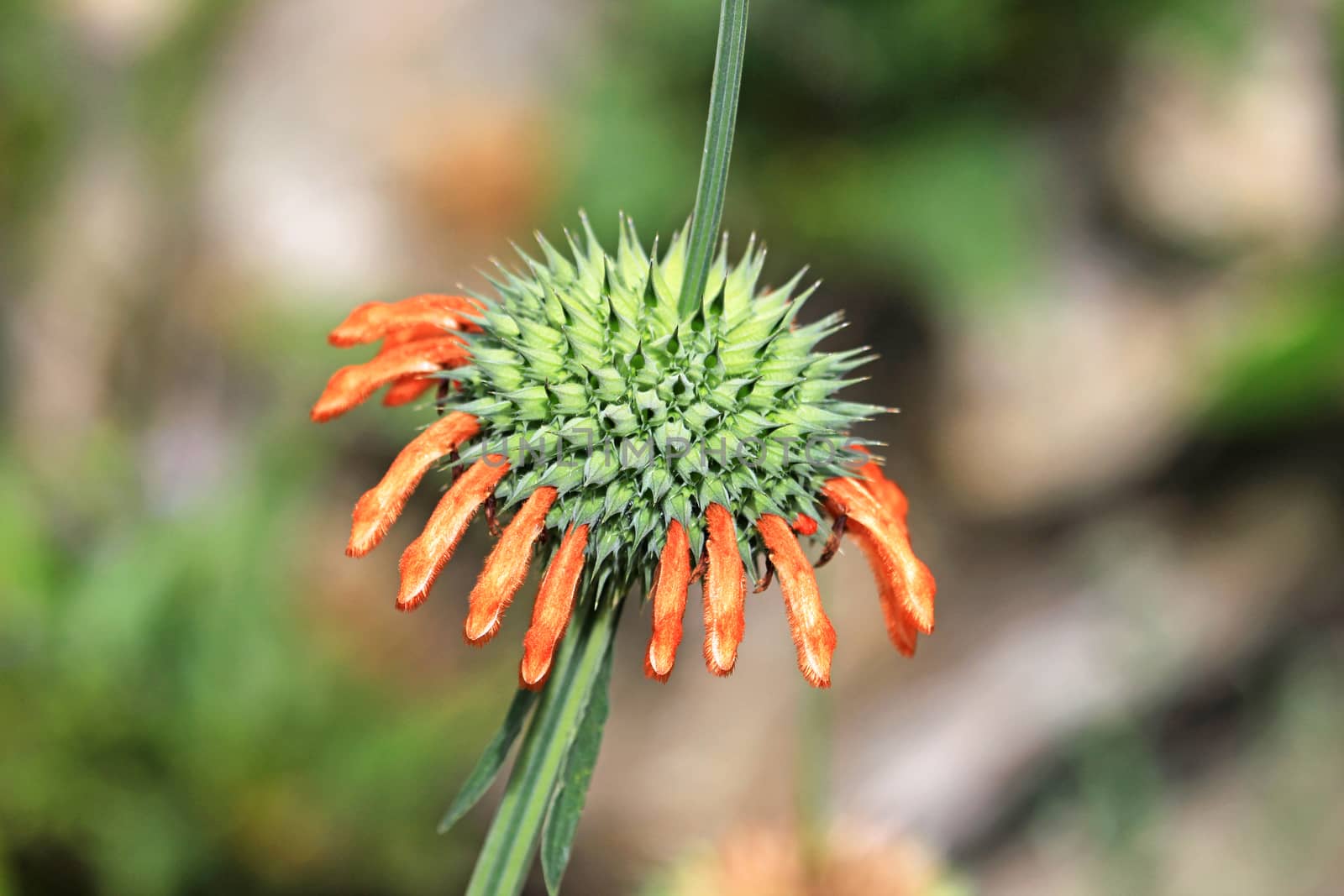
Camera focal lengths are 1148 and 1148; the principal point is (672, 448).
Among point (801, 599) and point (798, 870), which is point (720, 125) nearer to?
point (801, 599)

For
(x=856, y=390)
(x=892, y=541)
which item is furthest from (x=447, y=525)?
(x=856, y=390)

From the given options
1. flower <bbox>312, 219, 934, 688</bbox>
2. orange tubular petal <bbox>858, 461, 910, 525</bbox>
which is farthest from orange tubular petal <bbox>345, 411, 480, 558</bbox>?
orange tubular petal <bbox>858, 461, 910, 525</bbox>

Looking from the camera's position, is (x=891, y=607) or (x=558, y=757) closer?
(x=558, y=757)

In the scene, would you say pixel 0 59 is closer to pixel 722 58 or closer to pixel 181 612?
pixel 181 612

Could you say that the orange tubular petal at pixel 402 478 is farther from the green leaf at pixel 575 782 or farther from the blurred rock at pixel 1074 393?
the blurred rock at pixel 1074 393

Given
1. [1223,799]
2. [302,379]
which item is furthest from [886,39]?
[1223,799]

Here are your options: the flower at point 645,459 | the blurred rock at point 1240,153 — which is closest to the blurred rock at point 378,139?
the blurred rock at point 1240,153
